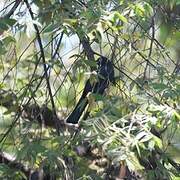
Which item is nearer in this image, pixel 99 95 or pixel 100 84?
pixel 99 95

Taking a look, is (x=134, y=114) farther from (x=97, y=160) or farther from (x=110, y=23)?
(x=97, y=160)

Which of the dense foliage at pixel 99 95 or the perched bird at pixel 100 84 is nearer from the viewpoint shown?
the dense foliage at pixel 99 95

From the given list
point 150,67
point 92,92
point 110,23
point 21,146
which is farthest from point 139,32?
point 21,146

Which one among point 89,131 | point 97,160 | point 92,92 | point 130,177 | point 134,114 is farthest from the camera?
point 97,160

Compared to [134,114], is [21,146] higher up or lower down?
lower down

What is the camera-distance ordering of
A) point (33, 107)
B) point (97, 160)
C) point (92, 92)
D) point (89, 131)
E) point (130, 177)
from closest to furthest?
point (89, 131)
point (92, 92)
point (130, 177)
point (33, 107)
point (97, 160)

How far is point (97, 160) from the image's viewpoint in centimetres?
209

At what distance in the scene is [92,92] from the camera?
1.56 metres

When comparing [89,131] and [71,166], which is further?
[71,166]

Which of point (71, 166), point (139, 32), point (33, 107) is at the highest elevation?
point (139, 32)

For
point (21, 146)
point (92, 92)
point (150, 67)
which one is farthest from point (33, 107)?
point (150, 67)

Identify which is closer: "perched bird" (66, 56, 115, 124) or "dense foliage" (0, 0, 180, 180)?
"dense foliage" (0, 0, 180, 180)

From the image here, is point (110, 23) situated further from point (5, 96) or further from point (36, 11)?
point (5, 96)

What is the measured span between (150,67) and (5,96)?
0.57m
